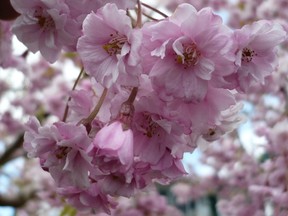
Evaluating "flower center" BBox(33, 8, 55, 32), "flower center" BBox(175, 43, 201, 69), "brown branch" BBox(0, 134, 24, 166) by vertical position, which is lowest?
"brown branch" BBox(0, 134, 24, 166)

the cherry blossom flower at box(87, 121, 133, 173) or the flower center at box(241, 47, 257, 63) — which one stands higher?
the flower center at box(241, 47, 257, 63)

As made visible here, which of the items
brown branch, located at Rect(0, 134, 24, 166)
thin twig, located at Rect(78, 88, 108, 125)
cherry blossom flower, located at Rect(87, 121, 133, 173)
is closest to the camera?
cherry blossom flower, located at Rect(87, 121, 133, 173)

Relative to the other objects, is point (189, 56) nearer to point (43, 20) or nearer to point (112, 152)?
point (112, 152)

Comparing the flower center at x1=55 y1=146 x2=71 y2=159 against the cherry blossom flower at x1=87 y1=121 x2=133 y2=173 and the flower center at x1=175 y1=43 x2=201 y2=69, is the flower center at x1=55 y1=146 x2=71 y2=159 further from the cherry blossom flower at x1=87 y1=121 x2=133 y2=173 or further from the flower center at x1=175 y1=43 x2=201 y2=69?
the flower center at x1=175 y1=43 x2=201 y2=69

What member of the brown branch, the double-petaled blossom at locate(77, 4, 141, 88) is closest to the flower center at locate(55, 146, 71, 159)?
the double-petaled blossom at locate(77, 4, 141, 88)

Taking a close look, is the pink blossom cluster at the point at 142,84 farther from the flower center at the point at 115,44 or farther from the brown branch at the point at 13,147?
the brown branch at the point at 13,147

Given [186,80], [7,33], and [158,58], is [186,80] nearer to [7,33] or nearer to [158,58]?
[158,58]

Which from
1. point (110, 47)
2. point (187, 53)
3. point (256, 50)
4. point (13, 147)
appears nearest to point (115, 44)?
point (110, 47)

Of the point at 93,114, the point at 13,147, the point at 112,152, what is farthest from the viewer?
the point at 13,147
